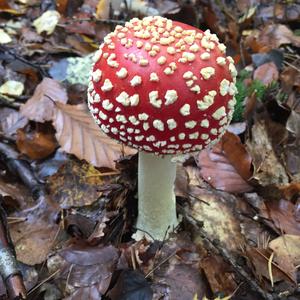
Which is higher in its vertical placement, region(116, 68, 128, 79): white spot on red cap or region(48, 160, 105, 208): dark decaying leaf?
region(116, 68, 128, 79): white spot on red cap

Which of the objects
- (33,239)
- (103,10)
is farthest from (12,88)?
(103,10)

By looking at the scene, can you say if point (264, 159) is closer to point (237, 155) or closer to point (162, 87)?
point (237, 155)

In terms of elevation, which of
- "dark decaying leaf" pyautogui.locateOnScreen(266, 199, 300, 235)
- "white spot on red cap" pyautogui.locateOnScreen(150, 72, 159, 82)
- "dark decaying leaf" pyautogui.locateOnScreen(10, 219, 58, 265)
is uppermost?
"white spot on red cap" pyautogui.locateOnScreen(150, 72, 159, 82)

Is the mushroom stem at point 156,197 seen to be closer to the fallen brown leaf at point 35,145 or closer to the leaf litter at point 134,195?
the leaf litter at point 134,195

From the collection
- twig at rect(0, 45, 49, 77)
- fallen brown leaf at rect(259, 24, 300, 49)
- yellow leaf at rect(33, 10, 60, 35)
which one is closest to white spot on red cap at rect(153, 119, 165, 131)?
twig at rect(0, 45, 49, 77)

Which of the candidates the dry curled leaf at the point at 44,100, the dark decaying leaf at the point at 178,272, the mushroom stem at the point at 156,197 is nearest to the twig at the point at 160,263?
the dark decaying leaf at the point at 178,272

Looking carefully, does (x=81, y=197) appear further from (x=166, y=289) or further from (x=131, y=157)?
(x=166, y=289)

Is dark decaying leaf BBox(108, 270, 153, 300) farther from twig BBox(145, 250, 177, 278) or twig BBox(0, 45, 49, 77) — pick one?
twig BBox(0, 45, 49, 77)
